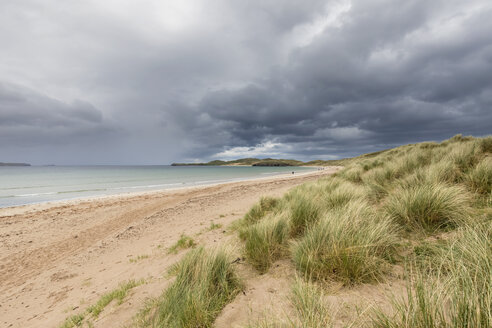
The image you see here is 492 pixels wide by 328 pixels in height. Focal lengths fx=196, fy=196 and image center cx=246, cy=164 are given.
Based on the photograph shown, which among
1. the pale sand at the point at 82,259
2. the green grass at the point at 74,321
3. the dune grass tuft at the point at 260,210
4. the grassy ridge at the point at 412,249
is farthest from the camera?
the dune grass tuft at the point at 260,210

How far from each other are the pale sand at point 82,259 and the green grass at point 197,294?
0.23 m

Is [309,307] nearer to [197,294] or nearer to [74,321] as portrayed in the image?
[197,294]

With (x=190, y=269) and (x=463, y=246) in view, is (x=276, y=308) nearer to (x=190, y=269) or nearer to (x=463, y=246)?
(x=190, y=269)

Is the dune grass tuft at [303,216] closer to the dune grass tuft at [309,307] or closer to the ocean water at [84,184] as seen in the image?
the dune grass tuft at [309,307]

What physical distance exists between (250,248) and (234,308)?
125cm

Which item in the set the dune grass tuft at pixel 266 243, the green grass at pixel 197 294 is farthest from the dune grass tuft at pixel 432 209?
the green grass at pixel 197 294

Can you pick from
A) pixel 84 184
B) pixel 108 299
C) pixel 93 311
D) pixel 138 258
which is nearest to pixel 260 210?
pixel 138 258

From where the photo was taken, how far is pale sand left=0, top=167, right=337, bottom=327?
3760 millimetres

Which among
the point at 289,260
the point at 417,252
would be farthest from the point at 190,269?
the point at 417,252

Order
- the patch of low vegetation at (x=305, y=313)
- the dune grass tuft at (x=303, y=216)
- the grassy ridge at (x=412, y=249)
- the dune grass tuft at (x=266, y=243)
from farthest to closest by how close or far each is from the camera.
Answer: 1. the dune grass tuft at (x=303, y=216)
2. the dune grass tuft at (x=266, y=243)
3. the patch of low vegetation at (x=305, y=313)
4. the grassy ridge at (x=412, y=249)

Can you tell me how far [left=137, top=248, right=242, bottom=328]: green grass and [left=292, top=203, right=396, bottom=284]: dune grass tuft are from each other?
3.52 feet

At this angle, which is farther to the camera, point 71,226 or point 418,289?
point 71,226

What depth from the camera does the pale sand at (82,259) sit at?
12.3 ft

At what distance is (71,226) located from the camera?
34.0 feet
